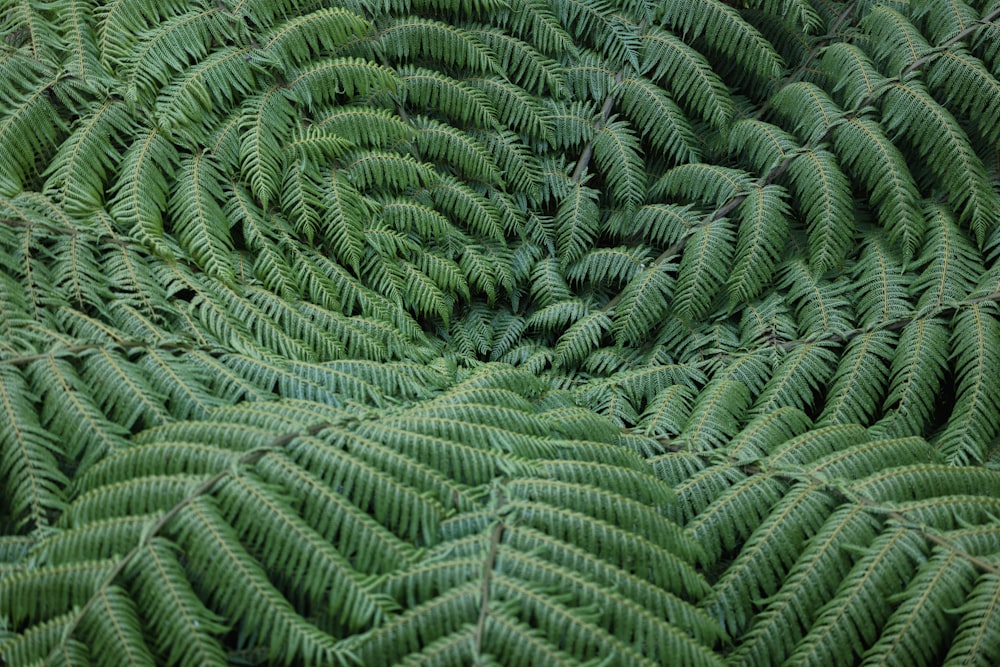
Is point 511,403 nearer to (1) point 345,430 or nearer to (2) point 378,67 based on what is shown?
(1) point 345,430

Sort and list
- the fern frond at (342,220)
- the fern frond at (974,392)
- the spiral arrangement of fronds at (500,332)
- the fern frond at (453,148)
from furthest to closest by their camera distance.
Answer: the fern frond at (453,148)
the fern frond at (342,220)
the fern frond at (974,392)
the spiral arrangement of fronds at (500,332)

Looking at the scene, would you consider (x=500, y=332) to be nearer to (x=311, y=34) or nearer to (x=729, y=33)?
(x=311, y=34)

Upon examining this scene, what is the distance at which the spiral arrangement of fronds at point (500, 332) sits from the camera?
1.47 m

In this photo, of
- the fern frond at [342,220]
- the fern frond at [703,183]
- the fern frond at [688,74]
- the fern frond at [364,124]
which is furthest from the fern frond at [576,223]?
the fern frond at [342,220]

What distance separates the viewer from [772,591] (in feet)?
5.67

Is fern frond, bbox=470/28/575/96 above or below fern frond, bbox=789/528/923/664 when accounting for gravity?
above

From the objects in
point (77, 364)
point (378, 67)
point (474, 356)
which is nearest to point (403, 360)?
point (474, 356)

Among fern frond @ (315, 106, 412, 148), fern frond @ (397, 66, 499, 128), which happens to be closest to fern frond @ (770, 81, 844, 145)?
fern frond @ (397, 66, 499, 128)

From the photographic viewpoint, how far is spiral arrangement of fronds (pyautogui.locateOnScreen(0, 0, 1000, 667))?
1.47 m

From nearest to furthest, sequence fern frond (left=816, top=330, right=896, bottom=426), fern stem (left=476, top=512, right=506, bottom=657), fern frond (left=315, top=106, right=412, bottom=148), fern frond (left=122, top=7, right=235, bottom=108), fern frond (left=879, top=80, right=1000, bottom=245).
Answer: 1. fern stem (left=476, top=512, right=506, bottom=657)
2. fern frond (left=816, top=330, right=896, bottom=426)
3. fern frond (left=122, top=7, right=235, bottom=108)
4. fern frond (left=879, top=80, right=1000, bottom=245)
5. fern frond (left=315, top=106, right=412, bottom=148)

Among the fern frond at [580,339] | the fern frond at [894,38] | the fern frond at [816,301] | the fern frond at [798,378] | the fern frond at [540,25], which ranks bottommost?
the fern frond at [580,339]

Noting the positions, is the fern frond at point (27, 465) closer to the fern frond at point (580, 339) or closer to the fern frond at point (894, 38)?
the fern frond at point (580, 339)

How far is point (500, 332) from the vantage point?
2.91m

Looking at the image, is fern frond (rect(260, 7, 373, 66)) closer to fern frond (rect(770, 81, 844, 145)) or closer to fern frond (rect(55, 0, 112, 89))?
fern frond (rect(55, 0, 112, 89))
